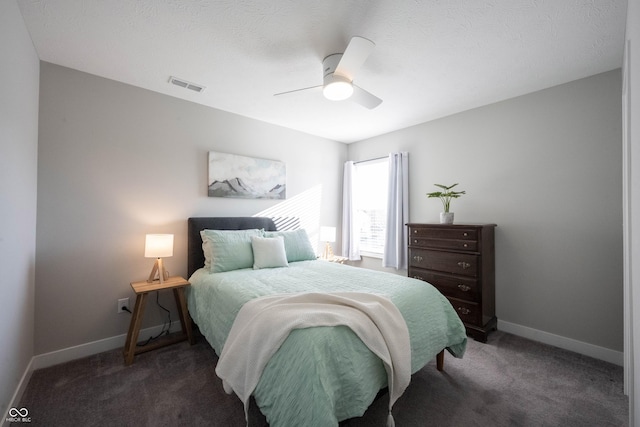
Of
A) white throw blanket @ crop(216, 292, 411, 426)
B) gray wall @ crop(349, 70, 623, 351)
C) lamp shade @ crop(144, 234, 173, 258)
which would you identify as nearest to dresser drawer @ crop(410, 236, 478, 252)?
gray wall @ crop(349, 70, 623, 351)

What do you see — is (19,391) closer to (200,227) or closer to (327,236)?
(200,227)

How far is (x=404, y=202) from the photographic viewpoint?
366cm

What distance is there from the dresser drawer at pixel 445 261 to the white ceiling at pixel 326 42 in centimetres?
173

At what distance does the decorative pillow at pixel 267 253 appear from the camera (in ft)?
8.54

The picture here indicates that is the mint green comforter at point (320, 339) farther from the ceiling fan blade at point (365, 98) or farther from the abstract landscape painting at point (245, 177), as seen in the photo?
the ceiling fan blade at point (365, 98)

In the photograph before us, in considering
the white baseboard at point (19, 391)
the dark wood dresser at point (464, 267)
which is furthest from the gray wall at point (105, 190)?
the dark wood dresser at point (464, 267)

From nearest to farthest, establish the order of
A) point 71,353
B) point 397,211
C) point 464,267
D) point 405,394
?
point 405,394 → point 71,353 → point 464,267 → point 397,211

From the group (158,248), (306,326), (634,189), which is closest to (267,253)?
(158,248)

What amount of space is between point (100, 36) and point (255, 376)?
98.4 inches

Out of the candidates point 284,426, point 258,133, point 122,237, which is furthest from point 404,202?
point 122,237

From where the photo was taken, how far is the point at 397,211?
3.70 metres

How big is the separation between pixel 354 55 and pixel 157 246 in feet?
7.47

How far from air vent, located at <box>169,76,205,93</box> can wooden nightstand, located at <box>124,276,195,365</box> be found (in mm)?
1926

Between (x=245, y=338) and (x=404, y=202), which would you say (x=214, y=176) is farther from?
(x=404, y=202)
